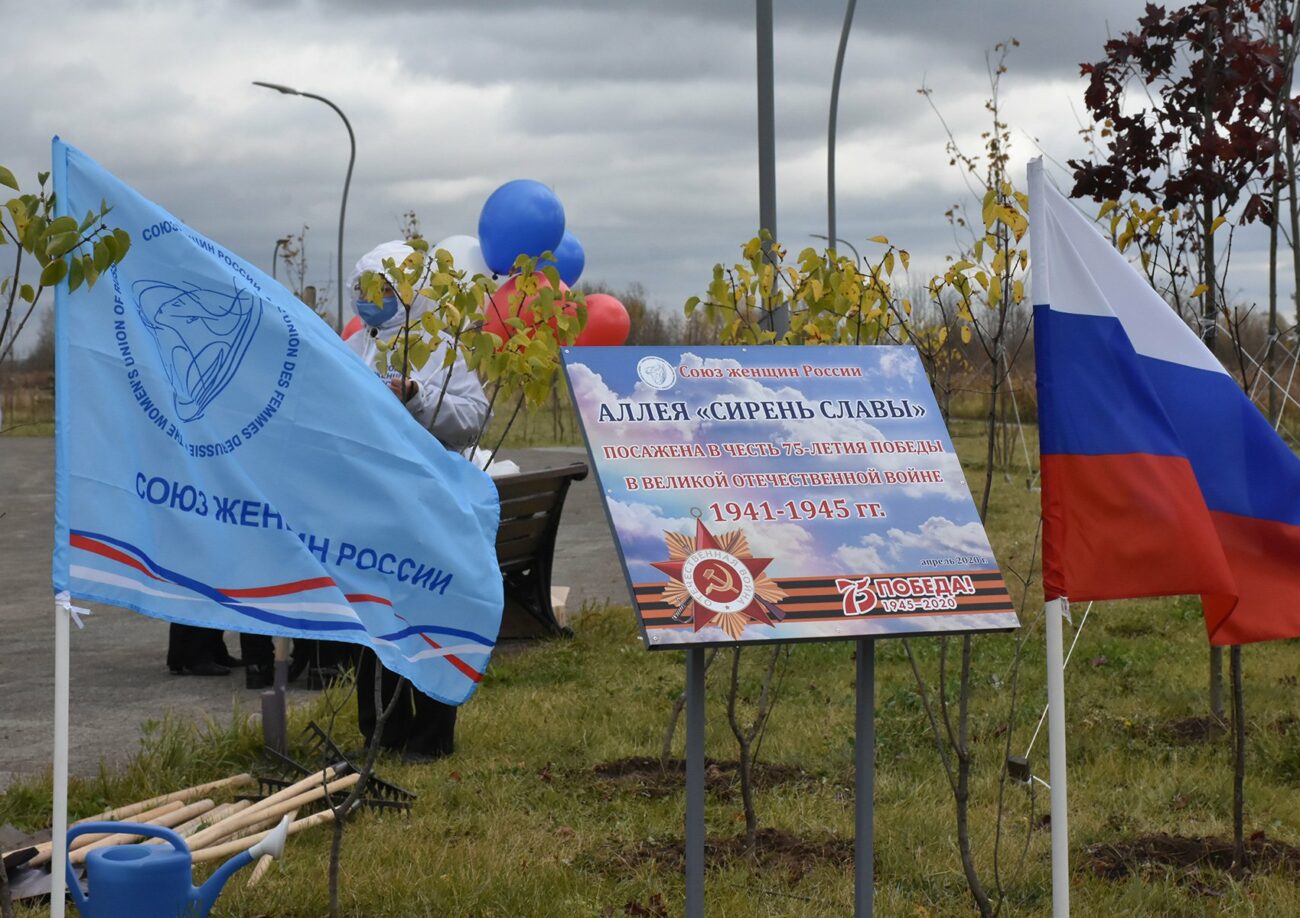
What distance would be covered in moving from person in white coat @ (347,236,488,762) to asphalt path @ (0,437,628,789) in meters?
0.68

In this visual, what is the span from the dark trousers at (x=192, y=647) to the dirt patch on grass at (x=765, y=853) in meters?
3.65

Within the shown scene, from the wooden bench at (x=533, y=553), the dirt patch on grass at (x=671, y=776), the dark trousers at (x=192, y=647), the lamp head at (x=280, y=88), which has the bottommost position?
the dirt patch on grass at (x=671, y=776)

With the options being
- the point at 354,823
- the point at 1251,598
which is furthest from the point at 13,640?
the point at 1251,598

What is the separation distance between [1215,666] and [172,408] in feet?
16.1

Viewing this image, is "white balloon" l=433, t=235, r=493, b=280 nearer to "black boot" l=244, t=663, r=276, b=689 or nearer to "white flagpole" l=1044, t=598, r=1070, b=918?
"black boot" l=244, t=663, r=276, b=689

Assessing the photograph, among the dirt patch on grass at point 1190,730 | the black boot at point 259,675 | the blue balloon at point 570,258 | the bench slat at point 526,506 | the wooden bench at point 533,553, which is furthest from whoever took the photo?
the blue balloon at point 570,258

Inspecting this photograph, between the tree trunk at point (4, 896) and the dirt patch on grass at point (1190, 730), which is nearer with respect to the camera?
the tree trunk at point (4, 896)

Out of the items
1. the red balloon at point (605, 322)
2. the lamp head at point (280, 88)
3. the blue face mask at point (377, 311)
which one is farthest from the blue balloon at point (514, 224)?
the lamp head at point (280, 88)

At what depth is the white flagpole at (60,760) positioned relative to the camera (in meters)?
3.35

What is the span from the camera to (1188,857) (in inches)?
195

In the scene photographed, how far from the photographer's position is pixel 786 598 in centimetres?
351

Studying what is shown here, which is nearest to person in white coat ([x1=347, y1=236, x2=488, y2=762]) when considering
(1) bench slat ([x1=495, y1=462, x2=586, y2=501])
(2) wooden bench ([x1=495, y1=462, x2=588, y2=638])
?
(1) bench slat ([x1=495, y1=462, x2=586, y2=501])

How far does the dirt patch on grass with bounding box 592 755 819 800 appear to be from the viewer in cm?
568

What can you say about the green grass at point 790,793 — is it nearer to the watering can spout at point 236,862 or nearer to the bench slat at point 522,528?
the watering can spout at point 236,862
